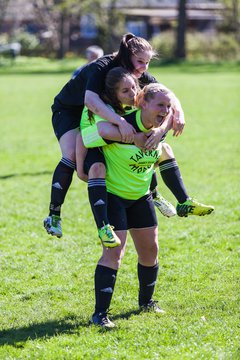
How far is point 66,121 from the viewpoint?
6164mm

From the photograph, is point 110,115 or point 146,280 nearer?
point 110,115

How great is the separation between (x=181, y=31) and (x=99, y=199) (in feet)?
144

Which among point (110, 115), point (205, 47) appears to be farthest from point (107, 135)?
point (205, 47)

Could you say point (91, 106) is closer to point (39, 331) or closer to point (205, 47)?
point (39, 331)

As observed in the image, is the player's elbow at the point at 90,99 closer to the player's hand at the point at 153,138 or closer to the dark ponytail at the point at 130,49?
the dark ponytail at the point at 130,49

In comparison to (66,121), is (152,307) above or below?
below

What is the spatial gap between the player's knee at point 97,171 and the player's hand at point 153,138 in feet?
1.12

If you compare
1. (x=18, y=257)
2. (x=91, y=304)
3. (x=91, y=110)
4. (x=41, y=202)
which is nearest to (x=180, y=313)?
(x=91, y=304)

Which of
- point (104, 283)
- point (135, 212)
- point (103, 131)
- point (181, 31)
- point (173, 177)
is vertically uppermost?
point (103, 131)

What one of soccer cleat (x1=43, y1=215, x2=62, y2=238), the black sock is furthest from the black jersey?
soccer cleat (x1=43, y1=215, x2=62, y2=238)

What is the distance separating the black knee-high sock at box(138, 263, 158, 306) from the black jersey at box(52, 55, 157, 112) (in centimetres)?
139

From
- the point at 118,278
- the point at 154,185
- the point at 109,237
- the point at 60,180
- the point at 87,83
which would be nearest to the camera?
the point at 109,237

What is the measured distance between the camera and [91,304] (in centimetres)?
602

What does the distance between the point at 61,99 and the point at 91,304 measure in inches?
66.8
